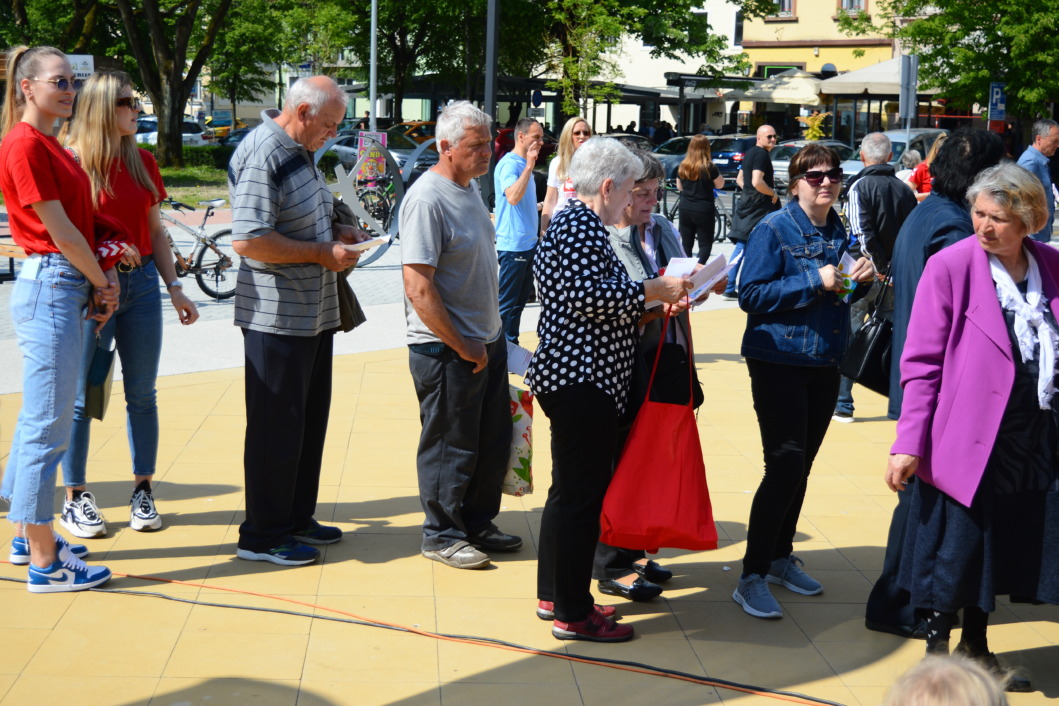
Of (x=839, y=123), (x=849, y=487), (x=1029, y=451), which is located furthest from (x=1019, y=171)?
(x=839, y=123)

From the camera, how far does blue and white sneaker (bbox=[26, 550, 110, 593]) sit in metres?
4.36

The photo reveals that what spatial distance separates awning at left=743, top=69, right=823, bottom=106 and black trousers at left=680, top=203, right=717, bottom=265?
25362 mm

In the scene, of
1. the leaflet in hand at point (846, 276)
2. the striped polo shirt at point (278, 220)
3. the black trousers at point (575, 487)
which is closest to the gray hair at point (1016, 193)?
the leaflet in hand at point (846, 276)

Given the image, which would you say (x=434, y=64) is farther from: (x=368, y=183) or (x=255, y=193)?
(x=255, y=193)

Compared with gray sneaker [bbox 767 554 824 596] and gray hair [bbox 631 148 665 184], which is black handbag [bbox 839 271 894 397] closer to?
gray sneaker [bbox 767 554 824 596]

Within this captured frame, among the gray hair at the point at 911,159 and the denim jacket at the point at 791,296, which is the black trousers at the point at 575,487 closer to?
the denim jacket at the point at 791,296

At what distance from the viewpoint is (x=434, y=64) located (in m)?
42.2

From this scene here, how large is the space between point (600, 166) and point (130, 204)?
2152 millimetres

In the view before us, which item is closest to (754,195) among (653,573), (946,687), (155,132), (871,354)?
(871,354)

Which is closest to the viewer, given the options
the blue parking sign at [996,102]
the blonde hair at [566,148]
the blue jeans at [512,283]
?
the blue jeans at [512,283]

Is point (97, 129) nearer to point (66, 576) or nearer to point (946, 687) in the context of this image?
point (66, 576)

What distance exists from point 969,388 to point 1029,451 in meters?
0.30

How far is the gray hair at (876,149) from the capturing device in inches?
312

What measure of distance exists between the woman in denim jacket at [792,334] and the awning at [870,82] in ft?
96.6
